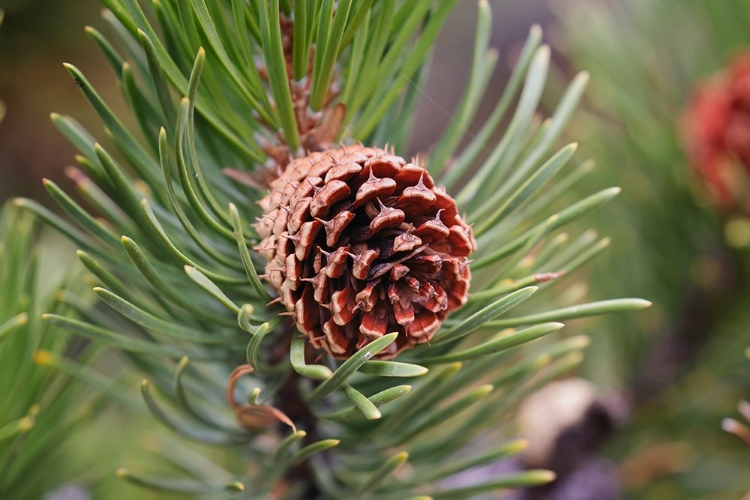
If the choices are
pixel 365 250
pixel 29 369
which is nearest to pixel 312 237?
pixel 365 250

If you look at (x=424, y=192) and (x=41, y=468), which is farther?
(x=41, y=468)

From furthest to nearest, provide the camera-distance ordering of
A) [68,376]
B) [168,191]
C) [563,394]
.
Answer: [563,394]
[68,376]
[168,191]

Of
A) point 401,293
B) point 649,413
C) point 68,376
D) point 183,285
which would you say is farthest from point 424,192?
point 649,413

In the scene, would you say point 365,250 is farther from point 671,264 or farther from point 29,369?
point 671,264

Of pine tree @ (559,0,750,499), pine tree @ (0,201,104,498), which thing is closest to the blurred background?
pine tree @ (559,0,750,499)

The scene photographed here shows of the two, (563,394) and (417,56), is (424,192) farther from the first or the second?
(563,394)
